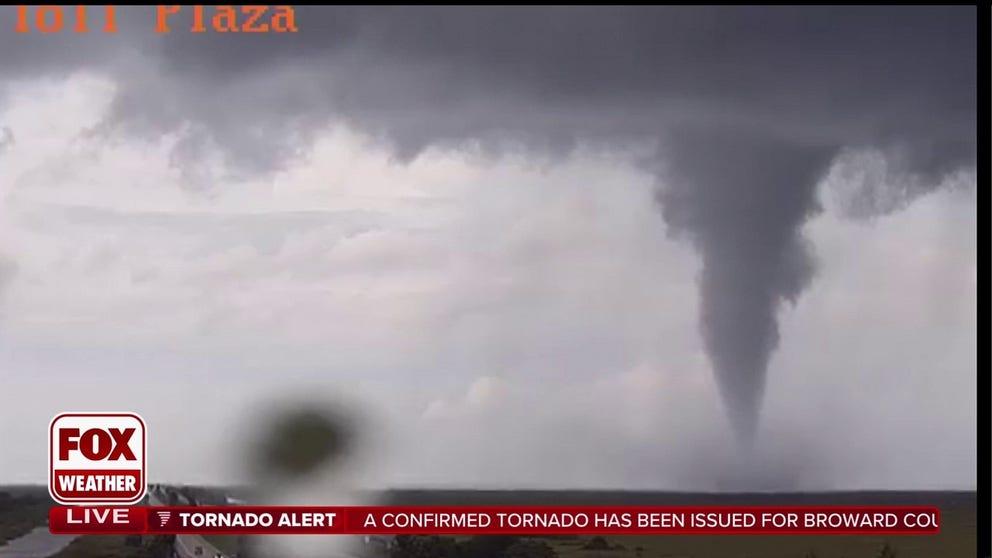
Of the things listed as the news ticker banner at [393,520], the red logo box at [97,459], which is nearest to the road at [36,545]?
the news ticker banner at [393,520]

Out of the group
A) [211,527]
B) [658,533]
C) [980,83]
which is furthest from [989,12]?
[211,527]

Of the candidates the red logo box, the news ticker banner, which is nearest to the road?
the news ticker banner

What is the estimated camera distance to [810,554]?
6188 mm

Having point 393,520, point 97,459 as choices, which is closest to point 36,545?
point 97,459

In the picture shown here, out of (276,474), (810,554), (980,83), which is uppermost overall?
(980,83)

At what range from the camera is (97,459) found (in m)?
5.97

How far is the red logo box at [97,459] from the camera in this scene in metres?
5.82

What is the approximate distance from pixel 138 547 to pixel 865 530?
3.38 m

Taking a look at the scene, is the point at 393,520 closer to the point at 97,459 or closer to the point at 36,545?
the point at 97,459

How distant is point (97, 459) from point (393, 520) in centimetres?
138

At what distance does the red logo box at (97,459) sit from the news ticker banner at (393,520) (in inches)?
2.9

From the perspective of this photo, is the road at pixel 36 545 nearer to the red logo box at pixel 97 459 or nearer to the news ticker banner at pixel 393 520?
the news ticker banner at pixel 393 520

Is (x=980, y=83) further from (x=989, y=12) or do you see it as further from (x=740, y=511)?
(x=740, y=511)

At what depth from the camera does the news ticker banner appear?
19.5ft
